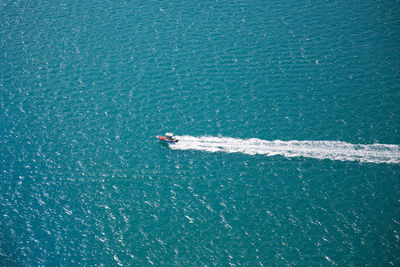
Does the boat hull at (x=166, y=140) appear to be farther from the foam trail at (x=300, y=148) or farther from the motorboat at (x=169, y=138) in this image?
the foam trail at (x=300, y=148)

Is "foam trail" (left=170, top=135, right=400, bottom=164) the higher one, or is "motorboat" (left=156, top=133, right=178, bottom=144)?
"motorboat" (left=156, top=133, right=178, bottom=144)

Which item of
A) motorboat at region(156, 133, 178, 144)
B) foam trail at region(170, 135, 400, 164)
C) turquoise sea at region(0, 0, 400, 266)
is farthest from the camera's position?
motorboat at region(156, 133, 178, 144)

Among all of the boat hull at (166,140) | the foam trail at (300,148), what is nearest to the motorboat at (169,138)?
the boat hull at (166,140)

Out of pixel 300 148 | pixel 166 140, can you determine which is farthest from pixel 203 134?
pixel 300 148

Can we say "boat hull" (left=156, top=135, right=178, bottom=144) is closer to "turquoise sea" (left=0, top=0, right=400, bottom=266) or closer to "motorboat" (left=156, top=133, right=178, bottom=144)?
"motorboat" (left=156, top=133, right=178, bottom=144)

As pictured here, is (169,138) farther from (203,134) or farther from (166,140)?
(203,134)

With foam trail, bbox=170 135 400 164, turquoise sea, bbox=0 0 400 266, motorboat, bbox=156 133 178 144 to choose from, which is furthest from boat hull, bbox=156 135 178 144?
turquoise sea, bbox=0 0 400 266

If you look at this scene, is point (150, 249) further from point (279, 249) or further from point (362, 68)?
point (362, 68)
